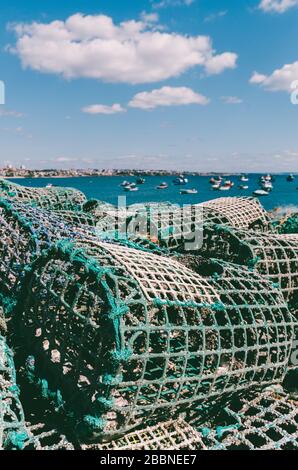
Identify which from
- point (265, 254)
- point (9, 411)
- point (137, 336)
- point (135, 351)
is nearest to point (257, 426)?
point (135, 351)

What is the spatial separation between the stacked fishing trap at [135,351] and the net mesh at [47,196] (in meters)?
4.05

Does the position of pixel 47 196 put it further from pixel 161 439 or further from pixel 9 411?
pixel 161 439

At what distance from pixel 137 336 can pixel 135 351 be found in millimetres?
664

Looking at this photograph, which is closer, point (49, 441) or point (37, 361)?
point (49, 441)

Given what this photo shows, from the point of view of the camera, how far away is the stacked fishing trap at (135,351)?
3.79 meters

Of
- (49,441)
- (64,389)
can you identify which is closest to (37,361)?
(64,389)

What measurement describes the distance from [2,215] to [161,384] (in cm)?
424

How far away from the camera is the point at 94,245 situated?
4852 millimetres

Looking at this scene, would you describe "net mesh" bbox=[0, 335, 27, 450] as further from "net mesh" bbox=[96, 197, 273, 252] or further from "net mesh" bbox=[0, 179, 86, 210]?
"net mesh" bbox=[0, 179, 86, 210]

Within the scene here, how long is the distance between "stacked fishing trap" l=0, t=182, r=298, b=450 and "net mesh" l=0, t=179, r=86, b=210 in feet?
13.3

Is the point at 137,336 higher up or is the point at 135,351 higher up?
the point at 137,336

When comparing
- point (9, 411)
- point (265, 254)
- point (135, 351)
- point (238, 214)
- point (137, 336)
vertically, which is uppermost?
point (238, 214)

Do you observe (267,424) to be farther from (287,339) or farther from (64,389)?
(64,389)

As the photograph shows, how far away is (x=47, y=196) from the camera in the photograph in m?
11.3
